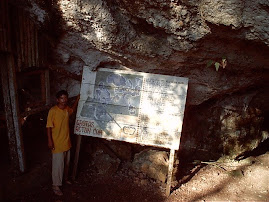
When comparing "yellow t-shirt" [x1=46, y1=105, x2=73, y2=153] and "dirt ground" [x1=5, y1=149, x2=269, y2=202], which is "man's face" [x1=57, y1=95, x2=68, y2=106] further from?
"dirt ground" [x1=5, y1=149, x2=269, y2=202]

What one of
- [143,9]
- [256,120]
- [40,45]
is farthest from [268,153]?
[40,45]

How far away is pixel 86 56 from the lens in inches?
198

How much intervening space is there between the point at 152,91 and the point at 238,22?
2012 millimetres

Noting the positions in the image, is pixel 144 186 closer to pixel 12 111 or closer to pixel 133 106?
pixel 133 106

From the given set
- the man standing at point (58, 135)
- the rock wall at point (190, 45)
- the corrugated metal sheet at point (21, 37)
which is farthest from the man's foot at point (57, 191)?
the corrugated metal sheet at point (21, 37)

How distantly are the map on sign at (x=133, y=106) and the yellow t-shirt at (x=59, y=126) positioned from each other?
35cm

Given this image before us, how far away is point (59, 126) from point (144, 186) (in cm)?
228

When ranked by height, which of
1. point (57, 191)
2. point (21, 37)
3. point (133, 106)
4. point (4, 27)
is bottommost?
point (57, 191)

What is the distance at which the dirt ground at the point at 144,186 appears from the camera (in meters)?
4.76

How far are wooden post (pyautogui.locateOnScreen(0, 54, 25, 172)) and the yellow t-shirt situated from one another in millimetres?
828

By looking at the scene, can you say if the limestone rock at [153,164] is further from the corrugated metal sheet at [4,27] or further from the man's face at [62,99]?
the corrugated metal sheet at [4,27]

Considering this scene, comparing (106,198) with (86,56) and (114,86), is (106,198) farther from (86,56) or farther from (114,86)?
(86,56)

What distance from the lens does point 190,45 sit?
14.2ft

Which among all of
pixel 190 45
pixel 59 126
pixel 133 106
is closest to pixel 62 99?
pixel 59 126
